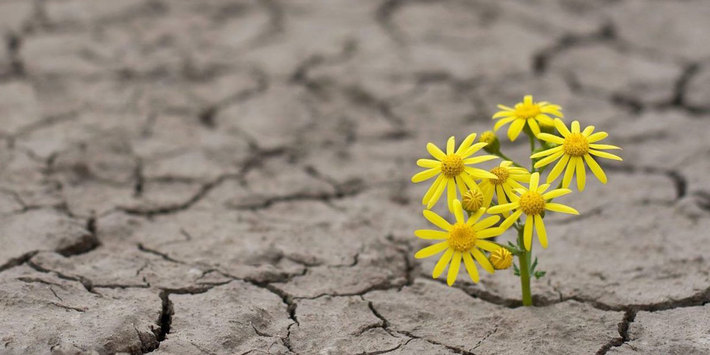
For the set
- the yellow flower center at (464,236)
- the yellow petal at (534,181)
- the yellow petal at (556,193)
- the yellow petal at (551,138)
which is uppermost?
the yellow petal at (551,138)

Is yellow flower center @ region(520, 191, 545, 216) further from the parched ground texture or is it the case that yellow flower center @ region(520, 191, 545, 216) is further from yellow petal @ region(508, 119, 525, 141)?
the parched ground texture

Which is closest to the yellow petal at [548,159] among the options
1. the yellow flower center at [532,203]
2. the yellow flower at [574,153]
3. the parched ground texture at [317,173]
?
the yellow flower at [574,153]

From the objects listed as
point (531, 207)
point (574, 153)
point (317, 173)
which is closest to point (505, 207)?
point (531, 207)

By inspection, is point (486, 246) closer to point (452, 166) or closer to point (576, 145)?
point (452, 166)

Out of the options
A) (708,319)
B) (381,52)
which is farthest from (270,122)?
(708,319)

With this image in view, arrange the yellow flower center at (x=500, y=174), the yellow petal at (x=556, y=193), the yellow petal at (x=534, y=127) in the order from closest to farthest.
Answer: the yellow petal at (x=556, y=193) < the yellow flower center at (x=500, y=174) < the yellow petal at (x=534, y=127)

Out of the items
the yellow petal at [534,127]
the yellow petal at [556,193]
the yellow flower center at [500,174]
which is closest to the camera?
the yellow petal at [556,193]

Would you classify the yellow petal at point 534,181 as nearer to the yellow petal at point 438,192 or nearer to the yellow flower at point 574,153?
the yellow flower at point 574,153

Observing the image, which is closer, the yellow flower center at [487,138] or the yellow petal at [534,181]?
the yellow petal at [534,181]
